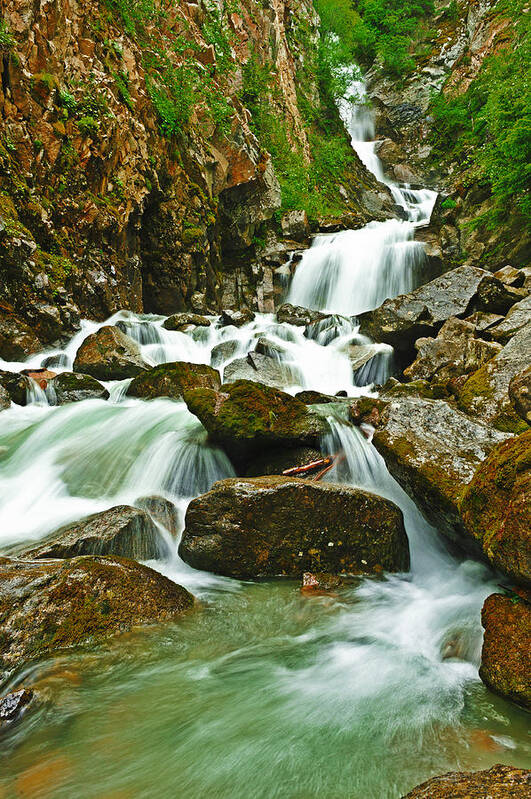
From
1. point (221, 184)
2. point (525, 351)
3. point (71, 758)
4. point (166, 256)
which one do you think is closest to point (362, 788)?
point (71, 758)

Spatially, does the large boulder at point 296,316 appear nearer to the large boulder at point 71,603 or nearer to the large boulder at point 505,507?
the large boulder at point 505,507

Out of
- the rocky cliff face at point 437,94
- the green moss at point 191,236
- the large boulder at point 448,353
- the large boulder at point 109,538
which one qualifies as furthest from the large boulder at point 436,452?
the rocky cliff face at point 437,94

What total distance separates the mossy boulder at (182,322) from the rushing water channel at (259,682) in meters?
7.63

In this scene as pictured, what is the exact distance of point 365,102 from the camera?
1387 inches

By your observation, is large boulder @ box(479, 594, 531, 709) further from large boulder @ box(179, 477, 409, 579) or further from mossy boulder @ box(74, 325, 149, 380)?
mossy boulder @ box(74, 325, 149, 380)

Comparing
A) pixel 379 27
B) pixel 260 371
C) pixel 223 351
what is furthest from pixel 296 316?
pixel 379 27

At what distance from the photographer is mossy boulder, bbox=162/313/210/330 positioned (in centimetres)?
1275

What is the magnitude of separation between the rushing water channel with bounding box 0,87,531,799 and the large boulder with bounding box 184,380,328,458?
350 millimetres

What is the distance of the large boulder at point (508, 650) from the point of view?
2135mm

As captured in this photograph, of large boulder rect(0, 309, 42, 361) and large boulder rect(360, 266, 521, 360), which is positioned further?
large boulder rect(360, 266, 521, 360)

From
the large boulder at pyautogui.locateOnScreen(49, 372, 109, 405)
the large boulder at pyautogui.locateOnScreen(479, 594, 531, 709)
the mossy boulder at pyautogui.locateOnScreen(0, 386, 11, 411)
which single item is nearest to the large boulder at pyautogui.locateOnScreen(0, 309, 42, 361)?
the large boulder at pyautogui.locateOnScreen(49, 372, 109, 405)

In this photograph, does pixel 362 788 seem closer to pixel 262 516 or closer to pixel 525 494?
pixel 525 494

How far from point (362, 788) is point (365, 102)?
43.3 m

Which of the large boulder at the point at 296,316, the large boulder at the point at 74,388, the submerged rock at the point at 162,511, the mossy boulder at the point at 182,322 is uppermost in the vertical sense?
the large boulder at the point at 296,316
